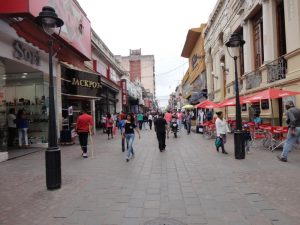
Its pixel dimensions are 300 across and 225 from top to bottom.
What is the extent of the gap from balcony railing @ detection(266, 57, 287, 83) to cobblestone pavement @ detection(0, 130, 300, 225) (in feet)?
20.8

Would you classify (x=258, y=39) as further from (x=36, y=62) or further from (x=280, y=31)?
(x=36, y=62)

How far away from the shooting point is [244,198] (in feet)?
20.5

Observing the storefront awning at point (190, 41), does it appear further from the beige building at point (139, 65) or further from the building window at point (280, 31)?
the beige building at point (139, 65)

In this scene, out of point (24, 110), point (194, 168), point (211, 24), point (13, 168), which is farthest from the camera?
point (211, 24)

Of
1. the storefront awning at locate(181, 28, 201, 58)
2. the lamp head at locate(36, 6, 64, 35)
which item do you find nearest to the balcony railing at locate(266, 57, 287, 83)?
the lamp head at locate(36, 6, 64, 35)

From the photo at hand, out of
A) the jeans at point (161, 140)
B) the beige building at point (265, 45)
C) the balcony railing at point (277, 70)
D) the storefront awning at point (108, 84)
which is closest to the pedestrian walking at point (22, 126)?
the jeans at point (161, 140)

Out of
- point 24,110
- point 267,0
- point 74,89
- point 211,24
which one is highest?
point 211,24

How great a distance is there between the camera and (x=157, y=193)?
676 centimetres

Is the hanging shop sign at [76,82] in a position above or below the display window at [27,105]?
above

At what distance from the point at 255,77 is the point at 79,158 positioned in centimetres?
1257

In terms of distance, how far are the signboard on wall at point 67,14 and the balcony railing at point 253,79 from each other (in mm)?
9800

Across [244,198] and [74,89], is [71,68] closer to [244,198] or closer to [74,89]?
[74,89]

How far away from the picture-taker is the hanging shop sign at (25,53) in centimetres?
1302

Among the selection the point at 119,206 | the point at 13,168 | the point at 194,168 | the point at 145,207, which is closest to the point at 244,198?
the point at 145,207
